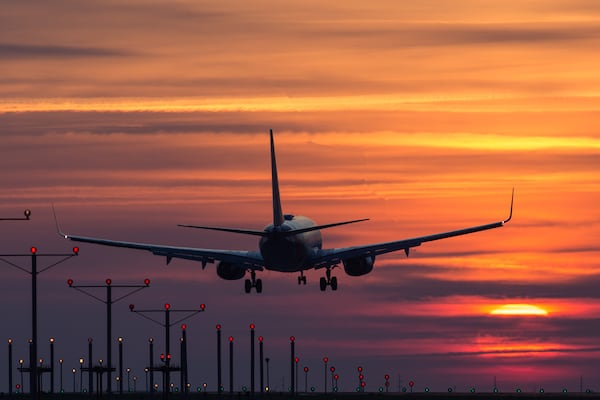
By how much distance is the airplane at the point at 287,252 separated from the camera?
138m

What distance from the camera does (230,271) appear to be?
15362 cm

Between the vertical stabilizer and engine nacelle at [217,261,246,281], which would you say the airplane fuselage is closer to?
the vertical stabilizer

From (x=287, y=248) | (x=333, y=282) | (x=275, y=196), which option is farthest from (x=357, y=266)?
(x=287, y=248)

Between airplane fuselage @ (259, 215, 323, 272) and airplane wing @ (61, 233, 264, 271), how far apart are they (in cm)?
334

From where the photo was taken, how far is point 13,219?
11925 cm

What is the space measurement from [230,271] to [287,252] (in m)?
16.6

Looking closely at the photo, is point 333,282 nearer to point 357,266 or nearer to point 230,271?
point 357,266

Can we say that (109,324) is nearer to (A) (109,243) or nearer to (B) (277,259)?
(A) (109,243)

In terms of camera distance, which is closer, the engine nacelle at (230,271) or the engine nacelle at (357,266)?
the engine nacelle at (357,266)

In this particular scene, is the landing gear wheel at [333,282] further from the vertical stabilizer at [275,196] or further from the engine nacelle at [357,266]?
the vertical stabilizer at [275,196]

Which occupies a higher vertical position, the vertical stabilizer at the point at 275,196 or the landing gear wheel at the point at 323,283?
the vertical stabilizer at the point at 275,196

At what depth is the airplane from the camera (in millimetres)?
137875

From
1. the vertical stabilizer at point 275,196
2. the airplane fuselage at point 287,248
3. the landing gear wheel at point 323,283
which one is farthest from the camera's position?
the landing gear wheel at point 323,283

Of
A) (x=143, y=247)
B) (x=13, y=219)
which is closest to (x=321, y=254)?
(x=143, y=247)
